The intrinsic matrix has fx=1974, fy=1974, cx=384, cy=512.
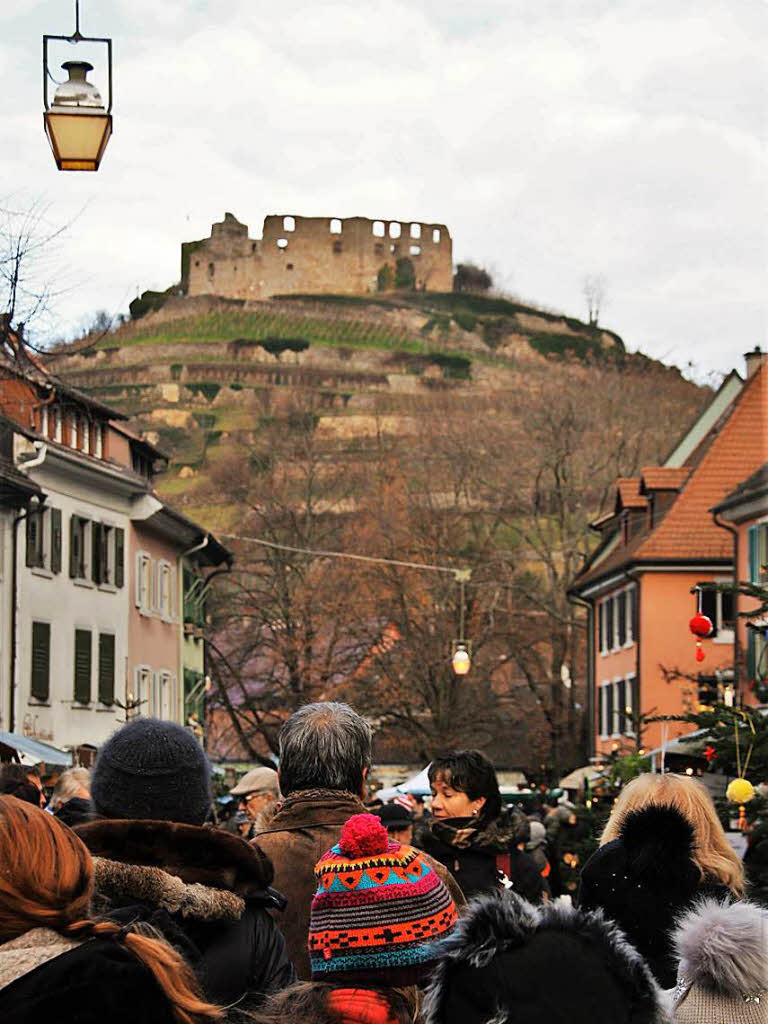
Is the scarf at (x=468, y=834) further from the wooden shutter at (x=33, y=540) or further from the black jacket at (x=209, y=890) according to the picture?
the wooden shutter at (x=33, y=540)

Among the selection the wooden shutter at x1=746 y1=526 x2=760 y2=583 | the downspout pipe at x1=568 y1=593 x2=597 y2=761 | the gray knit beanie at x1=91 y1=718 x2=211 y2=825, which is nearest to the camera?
the gray knit beanie at x1=91 y1=718 x2=211 y2=825

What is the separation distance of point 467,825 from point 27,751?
1943 centimetres

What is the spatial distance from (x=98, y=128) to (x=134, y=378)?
11970cm

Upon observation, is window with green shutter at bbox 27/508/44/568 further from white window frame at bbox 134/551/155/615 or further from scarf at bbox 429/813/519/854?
scarf at bbox 429/813/519/854

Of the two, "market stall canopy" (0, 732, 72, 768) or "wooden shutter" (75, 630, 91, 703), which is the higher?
"wooden shutter" (75, 630, 91, 703)

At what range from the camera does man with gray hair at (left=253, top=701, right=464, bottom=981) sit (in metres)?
5.23

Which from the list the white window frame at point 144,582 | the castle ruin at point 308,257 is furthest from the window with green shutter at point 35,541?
the castle ruin at point 308,257

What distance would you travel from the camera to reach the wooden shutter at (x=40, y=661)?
35.2m

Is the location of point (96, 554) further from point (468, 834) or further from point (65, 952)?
point (65, 952)

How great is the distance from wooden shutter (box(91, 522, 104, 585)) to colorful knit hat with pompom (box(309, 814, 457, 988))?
35.7m

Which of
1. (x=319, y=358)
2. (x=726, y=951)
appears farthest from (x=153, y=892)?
(x=319, y=358)

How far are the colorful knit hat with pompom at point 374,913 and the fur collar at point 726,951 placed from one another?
0.44 meters

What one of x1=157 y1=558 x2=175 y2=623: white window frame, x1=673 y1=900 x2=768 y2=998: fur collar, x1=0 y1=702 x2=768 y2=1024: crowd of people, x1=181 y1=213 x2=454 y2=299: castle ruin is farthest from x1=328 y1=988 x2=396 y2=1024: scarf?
x1=181 y1=213 x2=454 y2=299: castle ruin

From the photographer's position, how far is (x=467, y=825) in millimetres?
Answer: 6645
